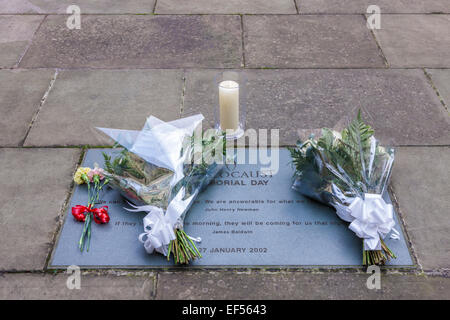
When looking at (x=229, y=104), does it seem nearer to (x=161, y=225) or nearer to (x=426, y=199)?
(x=161, y=225)

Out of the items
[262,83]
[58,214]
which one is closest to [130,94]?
[262,83]

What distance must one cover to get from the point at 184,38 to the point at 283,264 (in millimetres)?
3216

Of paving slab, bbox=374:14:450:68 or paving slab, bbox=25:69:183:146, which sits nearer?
paving slab, bbox=25:69:183:146

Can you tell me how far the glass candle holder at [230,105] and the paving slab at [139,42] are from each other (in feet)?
3.17

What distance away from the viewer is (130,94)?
441 centimetres

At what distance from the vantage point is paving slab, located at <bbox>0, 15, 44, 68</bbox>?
495 centimetres

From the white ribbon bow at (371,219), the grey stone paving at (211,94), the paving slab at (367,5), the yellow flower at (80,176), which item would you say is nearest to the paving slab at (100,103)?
the grey stone paving at (211,94)

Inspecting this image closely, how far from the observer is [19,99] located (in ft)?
14.3

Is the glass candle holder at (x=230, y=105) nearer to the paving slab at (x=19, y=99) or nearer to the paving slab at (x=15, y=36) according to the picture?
the paving slab at (x=19, y=99)

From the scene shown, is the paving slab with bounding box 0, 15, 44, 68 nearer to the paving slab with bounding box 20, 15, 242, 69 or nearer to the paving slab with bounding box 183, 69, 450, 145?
the paving slab with bounding box 20, 15, 242, 69

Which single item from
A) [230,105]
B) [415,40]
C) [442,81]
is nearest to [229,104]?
[230,105]

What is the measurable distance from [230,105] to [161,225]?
1.26 metres

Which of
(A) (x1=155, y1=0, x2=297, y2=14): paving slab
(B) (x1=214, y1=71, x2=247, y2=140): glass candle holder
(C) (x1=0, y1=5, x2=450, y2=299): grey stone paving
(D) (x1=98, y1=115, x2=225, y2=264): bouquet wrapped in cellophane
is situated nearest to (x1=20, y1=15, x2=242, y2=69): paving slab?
(C) (x1=0, y1=5, x2=450, y2=299): grey stone paving

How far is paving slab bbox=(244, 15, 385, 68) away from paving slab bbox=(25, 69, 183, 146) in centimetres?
103
